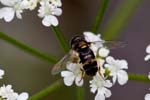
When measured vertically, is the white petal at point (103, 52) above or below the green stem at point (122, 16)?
below

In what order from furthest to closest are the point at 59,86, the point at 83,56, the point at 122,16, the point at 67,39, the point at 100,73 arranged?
the point at 67,39 → the point at 122,16 → the point at 59,86 → the point at 100,73 → the point at 83,56

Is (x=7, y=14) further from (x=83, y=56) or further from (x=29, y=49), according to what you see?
(x=83, y=56)

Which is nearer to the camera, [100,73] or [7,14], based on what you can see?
[100,73]

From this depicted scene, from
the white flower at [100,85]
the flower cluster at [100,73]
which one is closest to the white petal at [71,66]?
the flower cluster at [100,73]

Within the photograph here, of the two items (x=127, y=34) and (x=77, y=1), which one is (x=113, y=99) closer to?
(x=127, y=34)

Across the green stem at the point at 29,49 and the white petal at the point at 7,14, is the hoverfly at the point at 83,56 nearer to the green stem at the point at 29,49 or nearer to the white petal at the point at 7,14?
the green stem at the point at 29,49

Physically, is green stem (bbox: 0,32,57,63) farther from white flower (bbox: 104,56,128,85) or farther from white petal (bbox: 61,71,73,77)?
white flower (bbox: 104,56,128,85)

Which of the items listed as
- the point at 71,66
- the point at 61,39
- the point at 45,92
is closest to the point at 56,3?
the point at 61,39
